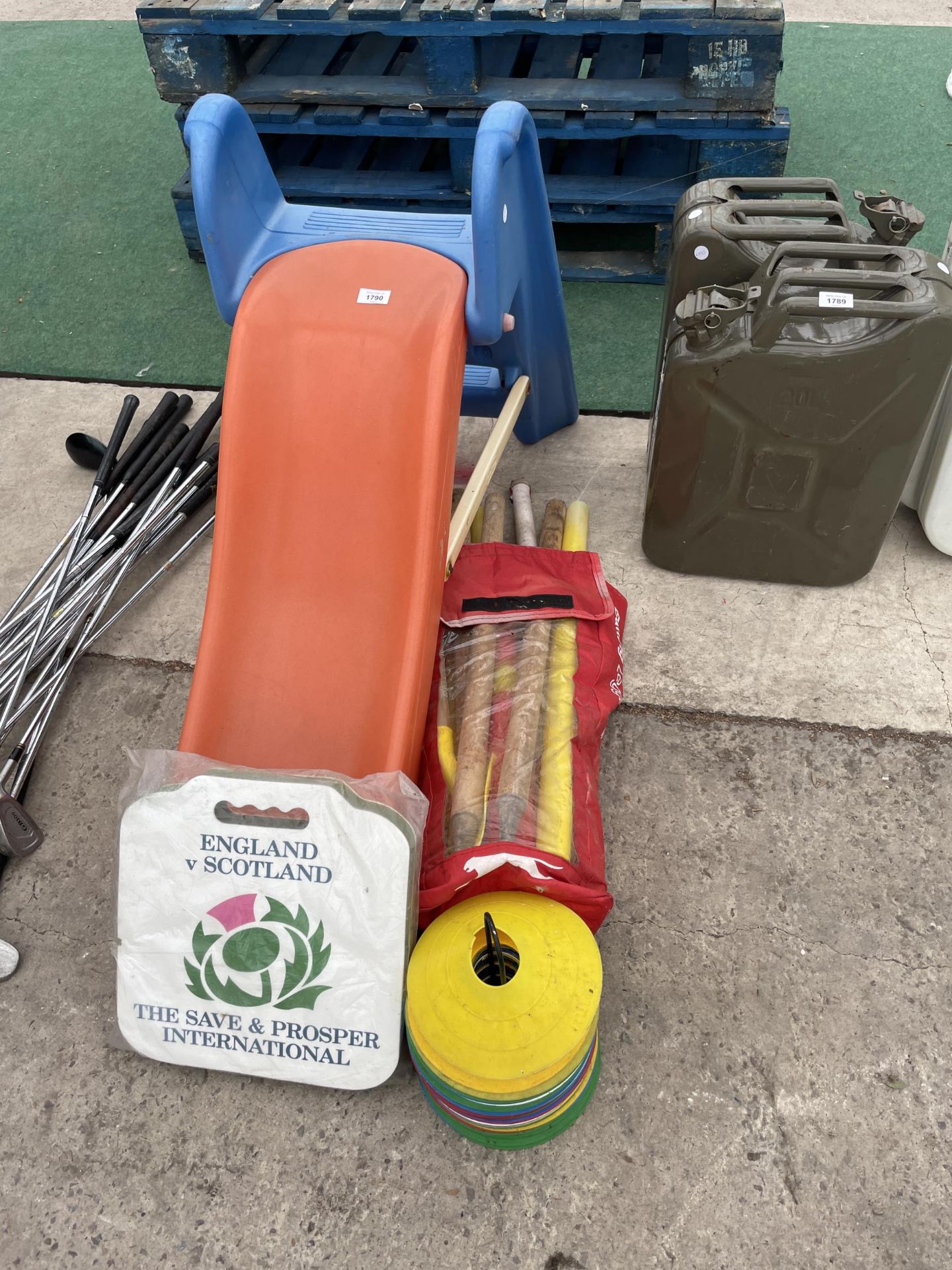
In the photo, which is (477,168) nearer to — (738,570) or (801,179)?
(801,179)

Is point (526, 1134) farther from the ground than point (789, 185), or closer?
closer

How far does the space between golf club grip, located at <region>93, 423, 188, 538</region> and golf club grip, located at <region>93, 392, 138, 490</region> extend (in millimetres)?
73

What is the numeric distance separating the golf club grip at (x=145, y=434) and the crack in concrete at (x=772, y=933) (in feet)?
6.37

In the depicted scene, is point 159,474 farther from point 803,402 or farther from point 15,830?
point 803,402

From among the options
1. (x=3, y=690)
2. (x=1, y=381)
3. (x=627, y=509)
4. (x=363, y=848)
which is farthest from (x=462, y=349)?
(x=1, y=381)

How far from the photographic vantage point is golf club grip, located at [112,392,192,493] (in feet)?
9.40

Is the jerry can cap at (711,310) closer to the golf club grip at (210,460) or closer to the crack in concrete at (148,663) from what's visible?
the golf club grip at (210,460)

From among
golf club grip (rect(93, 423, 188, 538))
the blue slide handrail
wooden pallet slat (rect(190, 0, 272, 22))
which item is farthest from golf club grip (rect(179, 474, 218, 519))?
wooden pallet slat (rect(190, 0, 272, 22))

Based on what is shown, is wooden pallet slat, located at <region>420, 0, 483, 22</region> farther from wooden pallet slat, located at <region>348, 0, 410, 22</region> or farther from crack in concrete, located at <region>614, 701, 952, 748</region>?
crack in concrete, located at <region>614, 701, 952, 748</region>

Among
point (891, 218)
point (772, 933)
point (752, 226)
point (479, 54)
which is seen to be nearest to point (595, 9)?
point (479, 54)

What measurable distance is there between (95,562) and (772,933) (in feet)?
6.77

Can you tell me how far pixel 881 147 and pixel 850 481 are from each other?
8.32 ft

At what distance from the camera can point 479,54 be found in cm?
318

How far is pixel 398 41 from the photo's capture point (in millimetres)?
3691
